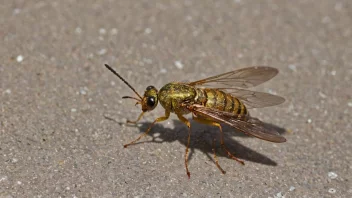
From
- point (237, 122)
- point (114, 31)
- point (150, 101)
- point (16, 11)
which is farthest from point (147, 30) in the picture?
point (237, 122)

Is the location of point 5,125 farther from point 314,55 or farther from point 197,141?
point 314,55

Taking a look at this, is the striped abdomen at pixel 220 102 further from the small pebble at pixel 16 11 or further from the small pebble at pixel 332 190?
the small pebble at pixel 16 11

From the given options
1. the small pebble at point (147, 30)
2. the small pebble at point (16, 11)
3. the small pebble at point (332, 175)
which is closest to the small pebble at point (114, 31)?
the small pebble at point (147, 30)

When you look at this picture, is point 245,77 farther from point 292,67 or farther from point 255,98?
point 292,67

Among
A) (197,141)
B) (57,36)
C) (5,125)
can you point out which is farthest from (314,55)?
(5,125)

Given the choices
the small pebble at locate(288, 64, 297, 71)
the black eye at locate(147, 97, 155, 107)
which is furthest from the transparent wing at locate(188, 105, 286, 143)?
the small pebble at locate(288, 64, 297, 71)

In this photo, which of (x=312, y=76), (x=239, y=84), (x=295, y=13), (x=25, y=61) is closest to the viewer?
(x=239, y=84)
